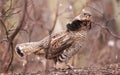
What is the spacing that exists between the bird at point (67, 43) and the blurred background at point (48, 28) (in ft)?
2.08

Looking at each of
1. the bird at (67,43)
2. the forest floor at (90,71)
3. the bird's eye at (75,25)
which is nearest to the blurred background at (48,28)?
the bird at (67,43)

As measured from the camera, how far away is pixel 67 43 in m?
12.8

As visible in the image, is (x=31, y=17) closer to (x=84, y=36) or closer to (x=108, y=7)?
→ (x=84, y=36)

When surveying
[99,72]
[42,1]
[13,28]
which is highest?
[42,1]

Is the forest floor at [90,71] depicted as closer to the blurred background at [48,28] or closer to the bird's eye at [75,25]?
the bird's eye at [75,25]

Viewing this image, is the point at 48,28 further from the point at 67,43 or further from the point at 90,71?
the point at 90,71

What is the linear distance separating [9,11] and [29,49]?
1.65m

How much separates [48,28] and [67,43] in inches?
198

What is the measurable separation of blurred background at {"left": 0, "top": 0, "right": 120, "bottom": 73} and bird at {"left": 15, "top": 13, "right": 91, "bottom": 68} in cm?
64

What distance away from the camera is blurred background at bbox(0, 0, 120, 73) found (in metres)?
14.4

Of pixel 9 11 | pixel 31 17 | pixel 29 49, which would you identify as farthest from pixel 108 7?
pixel 29 49

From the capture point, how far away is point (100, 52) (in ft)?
63.1

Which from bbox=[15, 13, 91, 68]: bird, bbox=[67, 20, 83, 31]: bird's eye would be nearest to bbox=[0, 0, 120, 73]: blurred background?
bbox=[15, 13, 91, 68]: bird

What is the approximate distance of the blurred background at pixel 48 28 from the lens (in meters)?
14.4
